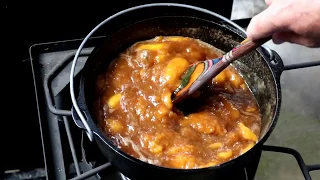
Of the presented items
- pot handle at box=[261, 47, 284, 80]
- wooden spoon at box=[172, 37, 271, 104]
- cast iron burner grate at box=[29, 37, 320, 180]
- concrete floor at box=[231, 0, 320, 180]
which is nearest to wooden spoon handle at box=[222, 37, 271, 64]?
wooden spoon at box=[172, 37, 271, 104]

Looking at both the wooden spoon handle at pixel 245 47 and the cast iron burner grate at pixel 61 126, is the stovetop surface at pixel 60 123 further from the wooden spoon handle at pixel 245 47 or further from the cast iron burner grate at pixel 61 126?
the wooden spoon handle at pixel 245 47

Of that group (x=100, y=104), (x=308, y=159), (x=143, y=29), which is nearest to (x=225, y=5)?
(x=143, y=29)

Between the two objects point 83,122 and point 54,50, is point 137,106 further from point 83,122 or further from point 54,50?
point 54,50

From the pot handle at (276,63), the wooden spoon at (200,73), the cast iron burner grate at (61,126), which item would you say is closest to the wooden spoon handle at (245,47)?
the wooden spoon at (200,73)

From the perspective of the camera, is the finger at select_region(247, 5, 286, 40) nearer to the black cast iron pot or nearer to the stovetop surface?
the black cast iron pot

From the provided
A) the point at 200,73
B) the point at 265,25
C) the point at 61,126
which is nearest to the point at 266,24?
the point at 265,25
